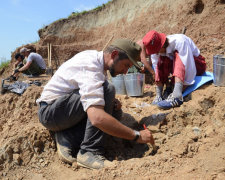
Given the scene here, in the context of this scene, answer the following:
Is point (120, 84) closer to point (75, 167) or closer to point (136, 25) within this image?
point (75, 167)

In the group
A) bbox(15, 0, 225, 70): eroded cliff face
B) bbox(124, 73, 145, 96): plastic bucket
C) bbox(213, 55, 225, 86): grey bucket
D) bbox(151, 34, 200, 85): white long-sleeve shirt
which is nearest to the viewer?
bbox(213, 55, 225, 86): grey bucket

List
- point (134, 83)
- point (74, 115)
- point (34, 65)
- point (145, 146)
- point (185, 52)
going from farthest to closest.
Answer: point (34, 65), point (134, 83), point (185, 52), point (145, 146), point (74, 115)

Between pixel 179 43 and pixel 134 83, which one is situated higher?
pixel 179 43

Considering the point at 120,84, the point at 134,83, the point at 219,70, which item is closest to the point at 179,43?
the point at 219,70

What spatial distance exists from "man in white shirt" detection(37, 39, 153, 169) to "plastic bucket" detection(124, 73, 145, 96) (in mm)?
1406

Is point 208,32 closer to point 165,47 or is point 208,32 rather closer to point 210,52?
point 210,52

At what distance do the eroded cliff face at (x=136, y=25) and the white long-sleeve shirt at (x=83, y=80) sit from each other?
3203mm

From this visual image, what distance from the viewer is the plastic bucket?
361 centimetres

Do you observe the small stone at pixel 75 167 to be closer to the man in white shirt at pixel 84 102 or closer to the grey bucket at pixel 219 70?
the man in white shirt at pixel 84 102

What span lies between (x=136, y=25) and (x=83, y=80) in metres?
7.98

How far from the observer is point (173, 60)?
10.2 feet

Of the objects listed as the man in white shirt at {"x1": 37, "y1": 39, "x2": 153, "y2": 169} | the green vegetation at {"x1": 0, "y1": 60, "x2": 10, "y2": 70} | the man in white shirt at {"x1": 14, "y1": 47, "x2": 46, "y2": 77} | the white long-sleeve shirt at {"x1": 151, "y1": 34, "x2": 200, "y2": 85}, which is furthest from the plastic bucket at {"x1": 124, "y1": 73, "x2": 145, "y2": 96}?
the green vegetation at {"x1": 0, "y1": 60, "x2": 10, "y2": 70}

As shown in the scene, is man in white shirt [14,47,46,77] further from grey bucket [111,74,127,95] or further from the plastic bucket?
the plastic bucket

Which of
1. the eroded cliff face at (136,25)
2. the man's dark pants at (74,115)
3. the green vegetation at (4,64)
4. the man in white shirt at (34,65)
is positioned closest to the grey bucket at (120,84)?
the man's dark pants at (74,115)
